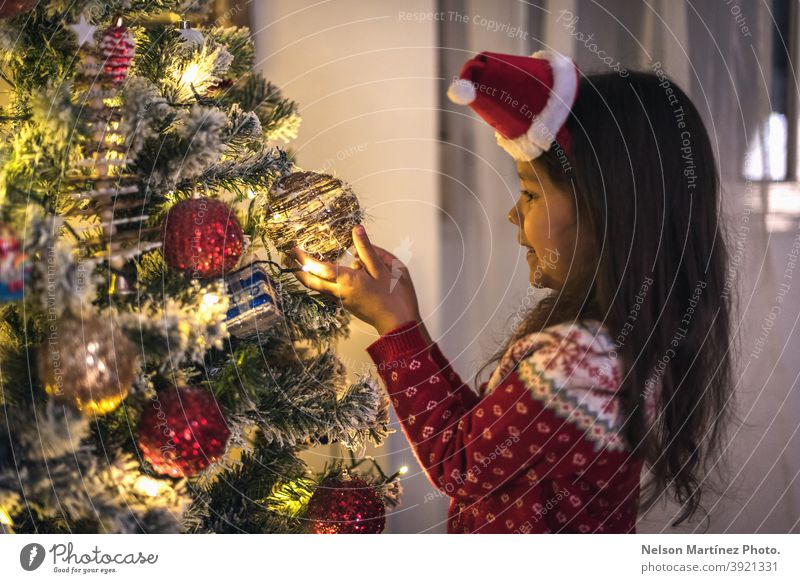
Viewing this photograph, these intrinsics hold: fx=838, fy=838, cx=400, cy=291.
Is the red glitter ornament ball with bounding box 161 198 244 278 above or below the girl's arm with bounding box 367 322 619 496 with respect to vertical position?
above

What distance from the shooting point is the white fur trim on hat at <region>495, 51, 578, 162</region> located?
2.12ft

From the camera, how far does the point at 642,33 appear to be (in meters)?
0.79

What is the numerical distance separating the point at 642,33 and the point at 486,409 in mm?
391

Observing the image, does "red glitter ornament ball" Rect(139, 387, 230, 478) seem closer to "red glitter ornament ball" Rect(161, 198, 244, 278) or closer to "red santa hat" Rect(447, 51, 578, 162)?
"red glitter ornament ball" Rect(161, 198, 244, 278)

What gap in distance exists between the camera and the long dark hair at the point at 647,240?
0.69 m

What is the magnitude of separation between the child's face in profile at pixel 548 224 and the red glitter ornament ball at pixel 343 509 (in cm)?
25

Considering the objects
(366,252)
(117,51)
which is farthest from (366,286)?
(117,51)

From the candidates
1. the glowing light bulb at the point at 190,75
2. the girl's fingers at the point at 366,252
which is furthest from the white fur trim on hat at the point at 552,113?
the glowing light bulb at the point at 190,75

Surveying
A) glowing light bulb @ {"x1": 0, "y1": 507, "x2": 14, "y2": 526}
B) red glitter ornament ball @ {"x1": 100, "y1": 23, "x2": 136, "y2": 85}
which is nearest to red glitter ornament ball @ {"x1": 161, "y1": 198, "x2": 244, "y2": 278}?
red glitter ornament ball @ {"x1": 100, "y1": 23, "x2": 136, "y2": 85}

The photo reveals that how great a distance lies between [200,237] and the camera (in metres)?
0.59

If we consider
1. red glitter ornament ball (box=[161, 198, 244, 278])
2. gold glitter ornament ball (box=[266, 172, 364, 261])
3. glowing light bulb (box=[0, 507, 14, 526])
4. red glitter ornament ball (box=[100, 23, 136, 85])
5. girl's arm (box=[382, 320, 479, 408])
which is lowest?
glowing light bulb (box=[0, 507, 14, 526])

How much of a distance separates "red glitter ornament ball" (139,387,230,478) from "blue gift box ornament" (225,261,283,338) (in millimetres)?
59
